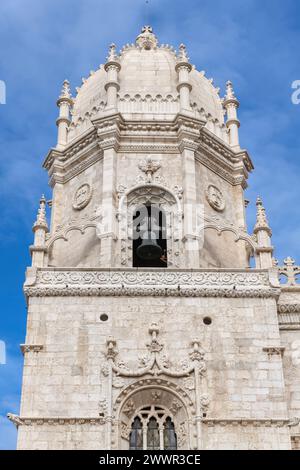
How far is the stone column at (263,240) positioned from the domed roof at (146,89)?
5.47 metres

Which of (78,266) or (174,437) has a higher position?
(78,266)

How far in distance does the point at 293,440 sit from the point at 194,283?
5.48 metres

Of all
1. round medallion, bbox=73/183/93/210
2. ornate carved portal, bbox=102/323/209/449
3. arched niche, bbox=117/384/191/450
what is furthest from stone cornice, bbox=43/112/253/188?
arched niche, bbox=117/384/191/450

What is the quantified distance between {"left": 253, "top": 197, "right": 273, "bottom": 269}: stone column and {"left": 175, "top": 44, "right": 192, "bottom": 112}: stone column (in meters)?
5.29

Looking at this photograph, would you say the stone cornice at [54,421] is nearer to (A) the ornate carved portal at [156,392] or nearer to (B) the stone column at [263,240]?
(A) the ornate carved portal at [156,392]

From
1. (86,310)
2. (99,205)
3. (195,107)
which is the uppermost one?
(195,107)

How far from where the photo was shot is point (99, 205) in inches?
1262

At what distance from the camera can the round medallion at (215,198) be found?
108 ft

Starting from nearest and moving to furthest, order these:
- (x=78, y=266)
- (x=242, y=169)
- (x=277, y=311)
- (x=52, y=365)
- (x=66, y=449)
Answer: (x=66, y=449)
(x=52, y=365)
(x=277, y=311)
(x=78, y=266)
(x=242, y=169)

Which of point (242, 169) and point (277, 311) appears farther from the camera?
point (242, 169)

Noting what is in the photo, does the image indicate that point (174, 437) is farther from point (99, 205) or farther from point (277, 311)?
point (99, 205)

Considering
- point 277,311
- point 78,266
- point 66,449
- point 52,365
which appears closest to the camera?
point 66,449

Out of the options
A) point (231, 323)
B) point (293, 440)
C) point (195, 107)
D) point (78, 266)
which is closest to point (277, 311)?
point (231, 323)

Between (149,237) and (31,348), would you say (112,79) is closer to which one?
A: (149,237)
